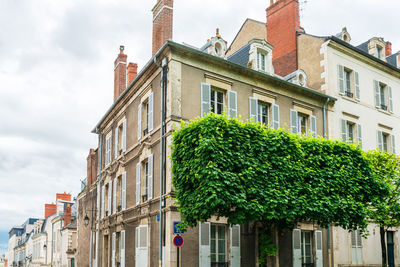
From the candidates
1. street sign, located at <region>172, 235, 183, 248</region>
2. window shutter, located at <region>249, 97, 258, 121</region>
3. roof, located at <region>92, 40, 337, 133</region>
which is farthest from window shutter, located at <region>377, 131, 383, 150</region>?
street sign, located at <region>172, 235, 183, 248</region>

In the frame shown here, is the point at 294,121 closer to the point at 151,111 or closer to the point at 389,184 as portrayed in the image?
the point at 389,184

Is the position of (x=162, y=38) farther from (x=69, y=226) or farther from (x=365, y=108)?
(x=69, y=226)

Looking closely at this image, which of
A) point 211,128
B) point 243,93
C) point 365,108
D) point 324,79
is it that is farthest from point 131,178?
point 365,108

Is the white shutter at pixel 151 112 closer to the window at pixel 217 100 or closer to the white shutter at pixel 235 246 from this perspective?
the window at pixel 217 100

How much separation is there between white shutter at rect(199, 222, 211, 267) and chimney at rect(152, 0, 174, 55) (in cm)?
721

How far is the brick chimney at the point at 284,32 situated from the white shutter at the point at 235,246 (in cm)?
1022

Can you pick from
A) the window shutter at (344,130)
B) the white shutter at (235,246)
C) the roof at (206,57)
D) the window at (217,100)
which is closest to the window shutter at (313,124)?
the roof at (206,57)

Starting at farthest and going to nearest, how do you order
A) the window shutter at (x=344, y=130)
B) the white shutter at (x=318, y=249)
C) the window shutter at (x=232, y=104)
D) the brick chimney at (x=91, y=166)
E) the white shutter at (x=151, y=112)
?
the brick chimney at (x=91, y=166) < the window shutter at (x=344, y=130) < the white shutter at (x=318, y=249) < the white shutter at (x=151, y=112) < the window shutter at (x=232, y=104)

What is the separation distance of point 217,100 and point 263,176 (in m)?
4.35

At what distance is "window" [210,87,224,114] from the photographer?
17219 millimetres

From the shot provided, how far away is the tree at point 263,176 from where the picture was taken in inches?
523

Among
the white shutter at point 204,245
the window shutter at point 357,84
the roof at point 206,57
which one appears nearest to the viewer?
the white shutter at point 204,245

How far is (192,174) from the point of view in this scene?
13625 millimetres

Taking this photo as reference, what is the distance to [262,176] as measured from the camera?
14.2m
